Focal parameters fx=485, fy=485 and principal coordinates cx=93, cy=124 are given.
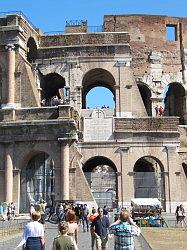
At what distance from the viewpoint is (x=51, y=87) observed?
37094 mm

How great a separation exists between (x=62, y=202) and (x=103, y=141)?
7859 mm

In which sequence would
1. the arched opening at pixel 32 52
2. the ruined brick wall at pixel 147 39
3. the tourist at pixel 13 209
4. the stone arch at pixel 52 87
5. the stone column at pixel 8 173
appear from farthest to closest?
the ruined brick wall at pixel 147 39, the stone arch at pixel 52 87, the arched opening at pixel 32 52, the stone column at pixel 8 173, the tourist at pixel 13 209

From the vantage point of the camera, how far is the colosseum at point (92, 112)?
27.3 m

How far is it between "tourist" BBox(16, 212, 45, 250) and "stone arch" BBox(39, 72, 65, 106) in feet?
80.9

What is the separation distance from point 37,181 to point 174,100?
1508 cm

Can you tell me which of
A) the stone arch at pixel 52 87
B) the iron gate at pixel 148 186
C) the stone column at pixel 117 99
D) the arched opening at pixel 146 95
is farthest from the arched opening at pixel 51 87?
the iron gate at pixel 148 186

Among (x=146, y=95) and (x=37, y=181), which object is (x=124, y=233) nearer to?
(x=37, y=181)

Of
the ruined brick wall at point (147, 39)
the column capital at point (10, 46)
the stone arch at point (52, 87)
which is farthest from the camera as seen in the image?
the ruined brick wall at point (147, 39)

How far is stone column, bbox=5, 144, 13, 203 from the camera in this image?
27.0 metres

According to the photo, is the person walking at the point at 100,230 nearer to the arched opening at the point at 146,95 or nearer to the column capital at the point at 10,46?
the column capital at the point at 10,46

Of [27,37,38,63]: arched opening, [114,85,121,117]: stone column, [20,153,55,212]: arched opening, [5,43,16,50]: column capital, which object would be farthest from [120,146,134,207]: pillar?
[5,43,16,50]: column capital

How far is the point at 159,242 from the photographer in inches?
607

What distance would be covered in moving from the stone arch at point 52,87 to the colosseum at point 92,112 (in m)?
0.08

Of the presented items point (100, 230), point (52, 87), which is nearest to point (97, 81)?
point (52, 87)
